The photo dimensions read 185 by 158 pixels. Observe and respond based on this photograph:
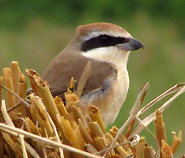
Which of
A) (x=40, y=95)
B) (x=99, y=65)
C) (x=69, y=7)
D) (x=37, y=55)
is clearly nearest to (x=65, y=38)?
(x=37, y=55)

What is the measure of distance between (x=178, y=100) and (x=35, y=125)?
254 centimetres

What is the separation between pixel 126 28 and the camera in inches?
165

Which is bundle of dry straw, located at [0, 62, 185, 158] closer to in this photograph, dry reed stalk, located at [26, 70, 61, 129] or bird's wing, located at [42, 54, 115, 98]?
dry reed stalk, located at [26, 70, 61, 129]

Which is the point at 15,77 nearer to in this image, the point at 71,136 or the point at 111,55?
the point at 71,136

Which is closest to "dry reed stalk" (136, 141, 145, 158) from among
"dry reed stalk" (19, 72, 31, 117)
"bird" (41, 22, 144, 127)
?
"dry reed stalk" (19, 72, 31, 117)

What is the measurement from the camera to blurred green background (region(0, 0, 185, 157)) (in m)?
3.58

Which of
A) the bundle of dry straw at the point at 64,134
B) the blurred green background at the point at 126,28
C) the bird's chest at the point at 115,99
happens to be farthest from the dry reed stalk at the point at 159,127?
the blurred green background at the point at 126,28

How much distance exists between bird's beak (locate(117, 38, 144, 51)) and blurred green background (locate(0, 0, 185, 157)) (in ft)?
4.50

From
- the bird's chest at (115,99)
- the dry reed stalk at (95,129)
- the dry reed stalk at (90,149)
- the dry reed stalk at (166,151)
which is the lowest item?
the bird's chest at (115,99)

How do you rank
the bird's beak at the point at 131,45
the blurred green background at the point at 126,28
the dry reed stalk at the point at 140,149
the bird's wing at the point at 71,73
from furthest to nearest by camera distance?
the blurred green background at the point at 126,28, the bird's beak at the point at 131,45, the bird's wing at the point at 71,73, the dry reed stalk at the point at 140,149

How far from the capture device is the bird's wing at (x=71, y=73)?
5.40 ft

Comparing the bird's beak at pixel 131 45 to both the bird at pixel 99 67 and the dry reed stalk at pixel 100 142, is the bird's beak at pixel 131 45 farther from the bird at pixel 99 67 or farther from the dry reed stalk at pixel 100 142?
the dry reed stalk at pixel 100 142

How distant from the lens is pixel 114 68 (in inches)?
72.2

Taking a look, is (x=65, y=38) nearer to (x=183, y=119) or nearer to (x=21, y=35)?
(x=21, y=35)
